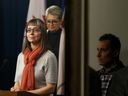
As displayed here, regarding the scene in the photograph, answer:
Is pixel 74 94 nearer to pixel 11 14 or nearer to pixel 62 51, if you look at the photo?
pixel 62 51

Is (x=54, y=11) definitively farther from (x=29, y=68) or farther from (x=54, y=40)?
(x=29, y=68)

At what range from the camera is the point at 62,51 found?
4.31ft

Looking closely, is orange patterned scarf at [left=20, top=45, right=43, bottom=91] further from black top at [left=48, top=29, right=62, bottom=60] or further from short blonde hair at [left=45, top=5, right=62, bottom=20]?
short blonde hair at [left=45, top=5, right=62, bottom=20]

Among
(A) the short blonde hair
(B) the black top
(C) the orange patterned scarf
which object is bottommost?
(C) the orange patterned scarf

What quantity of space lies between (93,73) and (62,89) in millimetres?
171

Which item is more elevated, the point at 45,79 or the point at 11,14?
the point at 11,14

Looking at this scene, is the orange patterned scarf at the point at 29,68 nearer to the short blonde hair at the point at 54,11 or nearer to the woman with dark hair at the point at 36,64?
the woman with dark hair at the point at 36,64

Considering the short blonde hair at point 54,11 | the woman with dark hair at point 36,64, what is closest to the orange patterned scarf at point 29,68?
the woman with dark hair at point 36,64

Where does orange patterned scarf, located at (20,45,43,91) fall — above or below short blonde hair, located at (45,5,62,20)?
below

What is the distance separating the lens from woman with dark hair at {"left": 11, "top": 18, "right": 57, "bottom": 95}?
133 centimetres

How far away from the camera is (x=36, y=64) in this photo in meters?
1.35

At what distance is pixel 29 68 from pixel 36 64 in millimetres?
41

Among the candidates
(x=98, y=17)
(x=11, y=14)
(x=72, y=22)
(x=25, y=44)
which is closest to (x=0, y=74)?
(x=25, y=44)

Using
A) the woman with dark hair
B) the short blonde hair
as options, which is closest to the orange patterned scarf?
the woman with dark hair
